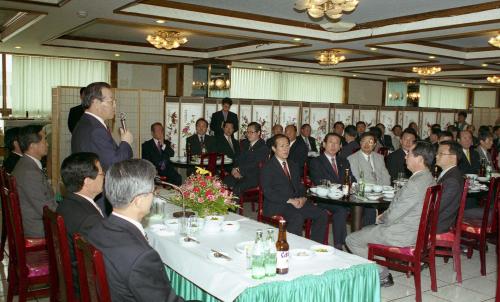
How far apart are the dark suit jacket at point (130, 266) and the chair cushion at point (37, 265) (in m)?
1.55

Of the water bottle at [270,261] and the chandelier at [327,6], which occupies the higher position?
the chandelier at [327,6]

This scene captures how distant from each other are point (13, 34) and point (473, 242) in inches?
322

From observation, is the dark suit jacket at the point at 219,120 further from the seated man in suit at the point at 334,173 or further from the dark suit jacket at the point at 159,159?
the seated man in suit at the point at 334,173

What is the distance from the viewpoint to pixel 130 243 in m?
2.06

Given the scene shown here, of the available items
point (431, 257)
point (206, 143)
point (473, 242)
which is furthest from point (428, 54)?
point (431, 257)

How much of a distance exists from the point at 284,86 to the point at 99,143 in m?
12.0

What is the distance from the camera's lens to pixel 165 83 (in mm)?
13797

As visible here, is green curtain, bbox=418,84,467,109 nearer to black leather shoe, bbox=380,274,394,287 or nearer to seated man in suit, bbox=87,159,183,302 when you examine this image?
black leather shoe, bbox=380,274,394,287

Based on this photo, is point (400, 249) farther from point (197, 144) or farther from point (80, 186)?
point (197, 144)

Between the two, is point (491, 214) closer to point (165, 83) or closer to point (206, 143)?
point (206, 143)

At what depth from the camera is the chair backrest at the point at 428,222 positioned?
3.88 metres

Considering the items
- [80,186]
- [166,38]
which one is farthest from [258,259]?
[166,38]

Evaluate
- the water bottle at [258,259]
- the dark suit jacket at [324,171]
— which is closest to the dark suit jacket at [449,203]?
the dark suit jacket at [324,171]

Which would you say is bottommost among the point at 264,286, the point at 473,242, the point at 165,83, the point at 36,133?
the point at 473,242
